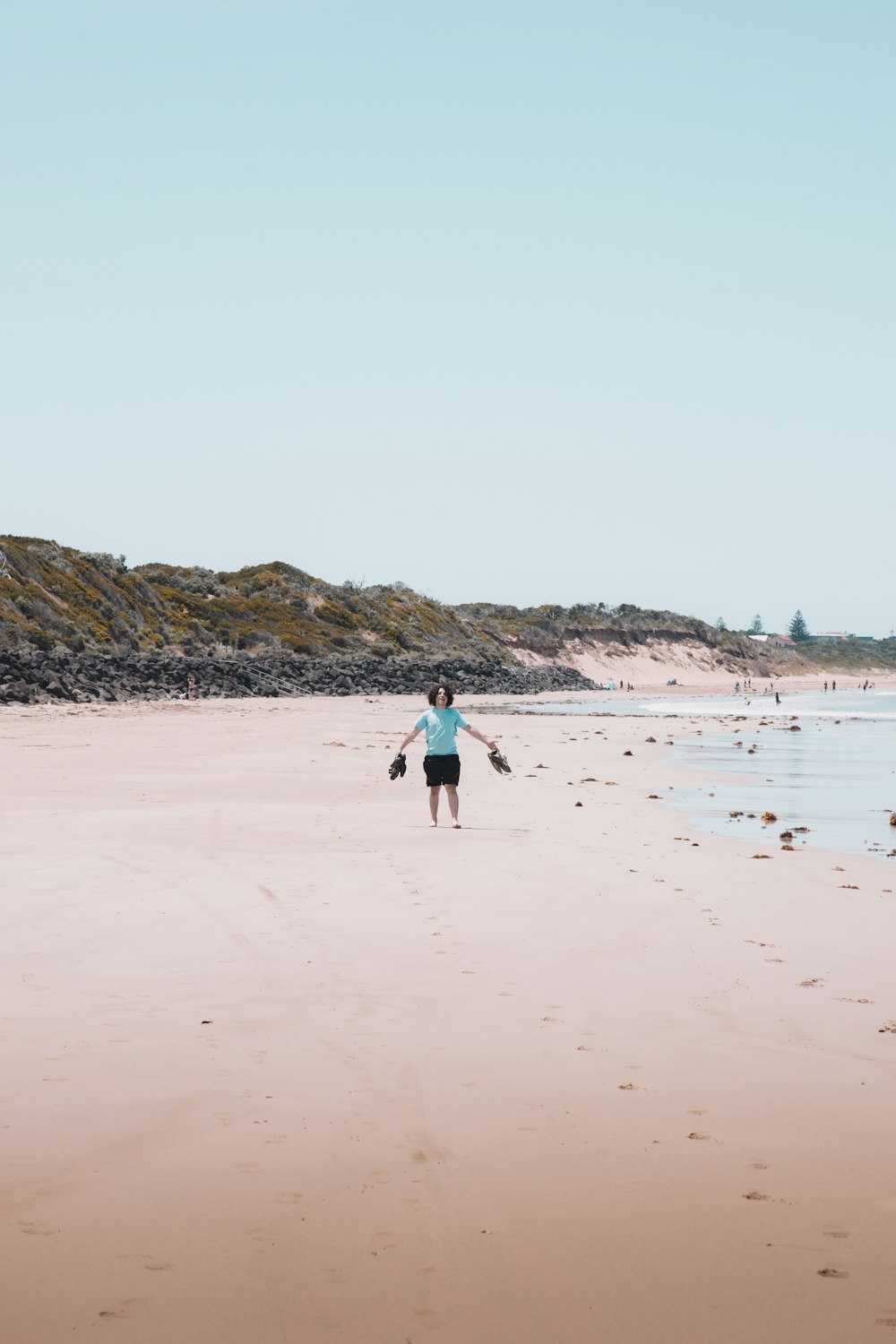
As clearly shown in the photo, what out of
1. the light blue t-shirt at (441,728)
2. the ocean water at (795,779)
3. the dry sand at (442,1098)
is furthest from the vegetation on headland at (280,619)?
the dry sand at (442,1098)

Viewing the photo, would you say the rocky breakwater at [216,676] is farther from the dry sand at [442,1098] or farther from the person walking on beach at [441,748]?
the dry sand at [442,1098]

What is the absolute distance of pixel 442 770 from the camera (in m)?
13.9

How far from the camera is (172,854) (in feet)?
36.2

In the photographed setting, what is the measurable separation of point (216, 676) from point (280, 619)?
31.3 meters

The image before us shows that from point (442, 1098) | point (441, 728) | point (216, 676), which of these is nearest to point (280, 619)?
point (216, 676)

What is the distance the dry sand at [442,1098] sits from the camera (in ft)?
11.6

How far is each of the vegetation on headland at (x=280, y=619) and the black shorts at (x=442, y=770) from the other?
40.1 m

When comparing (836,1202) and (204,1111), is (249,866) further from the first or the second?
→ (836,1202)

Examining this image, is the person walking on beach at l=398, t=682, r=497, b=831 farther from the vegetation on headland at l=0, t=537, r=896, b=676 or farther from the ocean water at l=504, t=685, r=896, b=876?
the vegetation on headland at l=0, t=537, r=896, b=676

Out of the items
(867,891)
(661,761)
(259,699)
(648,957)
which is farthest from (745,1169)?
(259,699)

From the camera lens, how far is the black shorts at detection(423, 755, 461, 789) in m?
13.9

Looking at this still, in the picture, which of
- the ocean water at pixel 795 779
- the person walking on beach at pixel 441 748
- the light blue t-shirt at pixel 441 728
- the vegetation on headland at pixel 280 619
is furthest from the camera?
the vegetation on headland at pixel 280 619

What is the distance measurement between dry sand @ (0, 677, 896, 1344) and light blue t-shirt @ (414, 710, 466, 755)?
291 centimetres

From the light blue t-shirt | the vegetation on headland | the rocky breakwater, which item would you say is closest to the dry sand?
the light blue t-shirt
